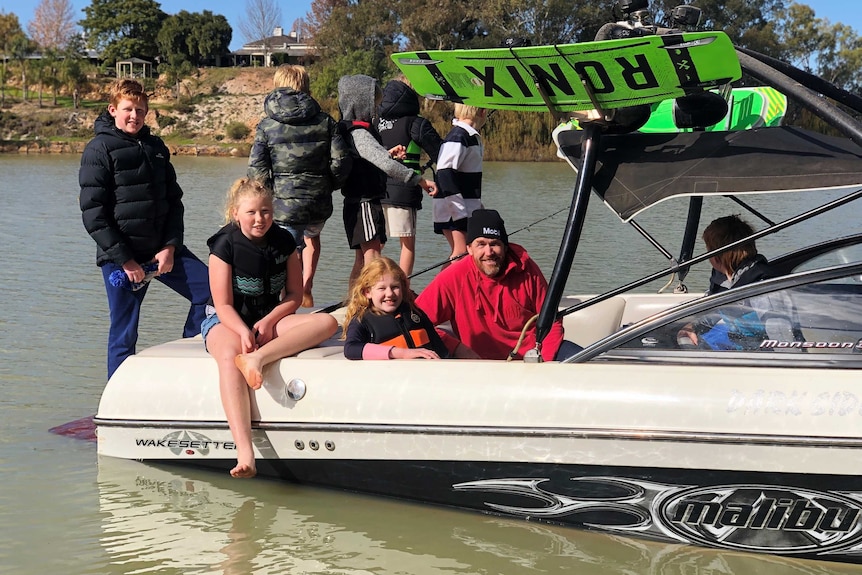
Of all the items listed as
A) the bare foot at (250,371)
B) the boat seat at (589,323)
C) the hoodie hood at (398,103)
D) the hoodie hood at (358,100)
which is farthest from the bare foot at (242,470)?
the hoodie hood at (398,103)

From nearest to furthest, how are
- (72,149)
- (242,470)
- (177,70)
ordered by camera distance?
(242,470), (72,149), (177,70)

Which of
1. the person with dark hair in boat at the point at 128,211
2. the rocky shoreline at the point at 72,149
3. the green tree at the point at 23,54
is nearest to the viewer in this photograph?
the person with dark hair in boat at the point at 128,211

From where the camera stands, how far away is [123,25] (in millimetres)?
87438

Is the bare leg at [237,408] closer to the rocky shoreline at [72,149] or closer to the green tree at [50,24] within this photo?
the rocky shoreline at [72,149]

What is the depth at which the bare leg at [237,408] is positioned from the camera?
14.9 ft

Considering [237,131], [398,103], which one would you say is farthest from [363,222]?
[237,131]

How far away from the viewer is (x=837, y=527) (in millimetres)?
3980

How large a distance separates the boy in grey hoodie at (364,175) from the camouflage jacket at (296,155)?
1.45 feet

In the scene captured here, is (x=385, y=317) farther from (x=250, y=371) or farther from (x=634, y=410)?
(x=634, y=410)

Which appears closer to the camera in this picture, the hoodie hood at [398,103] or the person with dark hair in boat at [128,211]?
the person with dark hair in boat at [128,211]

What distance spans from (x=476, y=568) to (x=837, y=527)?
1.38 metres

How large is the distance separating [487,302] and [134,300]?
6.31ft

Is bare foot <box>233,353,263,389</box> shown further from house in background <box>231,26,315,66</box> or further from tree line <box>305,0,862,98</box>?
house in background <box>231,26,315,66</box>

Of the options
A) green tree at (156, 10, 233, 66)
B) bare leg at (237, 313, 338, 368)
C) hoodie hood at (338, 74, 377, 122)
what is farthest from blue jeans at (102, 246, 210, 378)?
green tree at (156, 10, 233, 66)
